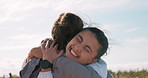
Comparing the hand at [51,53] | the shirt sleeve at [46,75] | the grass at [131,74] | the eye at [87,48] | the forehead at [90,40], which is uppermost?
the forehead at [90,40]

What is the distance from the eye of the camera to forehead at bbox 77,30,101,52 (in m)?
5.16

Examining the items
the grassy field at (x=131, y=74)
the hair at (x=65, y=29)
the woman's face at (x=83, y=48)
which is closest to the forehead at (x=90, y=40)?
the woman's face at (x=83, y=48)

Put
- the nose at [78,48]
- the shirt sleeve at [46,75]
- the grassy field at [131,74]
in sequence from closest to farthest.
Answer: the shirt sleeve at [46,75], the nose at [78,48], the grassy field at [131,74]

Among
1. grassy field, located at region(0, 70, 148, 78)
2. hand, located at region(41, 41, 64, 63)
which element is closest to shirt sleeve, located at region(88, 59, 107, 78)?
hand, located at region(41, 41, 64, 63)

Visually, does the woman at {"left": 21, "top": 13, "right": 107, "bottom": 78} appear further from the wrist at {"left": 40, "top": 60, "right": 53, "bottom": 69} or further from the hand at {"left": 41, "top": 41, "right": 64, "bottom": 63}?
the wrist at {"left": 40, "top": 60, "right": 53, "bottom": 69}

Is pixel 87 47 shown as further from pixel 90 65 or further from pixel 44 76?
pixel 44 76

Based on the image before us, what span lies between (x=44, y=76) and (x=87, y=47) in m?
0.62

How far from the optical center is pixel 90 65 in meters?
5.19

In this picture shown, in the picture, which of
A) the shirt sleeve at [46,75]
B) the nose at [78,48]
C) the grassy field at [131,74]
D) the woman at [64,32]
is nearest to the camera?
the shirt sleeve at [46,75]

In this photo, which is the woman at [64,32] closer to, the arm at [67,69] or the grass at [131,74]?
the arm at [67,69]

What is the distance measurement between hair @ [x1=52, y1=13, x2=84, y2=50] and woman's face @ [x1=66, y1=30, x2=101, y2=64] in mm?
136

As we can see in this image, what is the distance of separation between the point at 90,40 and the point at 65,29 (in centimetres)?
36

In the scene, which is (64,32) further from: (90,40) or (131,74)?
(131,74)

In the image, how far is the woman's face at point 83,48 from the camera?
514 cm
